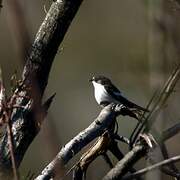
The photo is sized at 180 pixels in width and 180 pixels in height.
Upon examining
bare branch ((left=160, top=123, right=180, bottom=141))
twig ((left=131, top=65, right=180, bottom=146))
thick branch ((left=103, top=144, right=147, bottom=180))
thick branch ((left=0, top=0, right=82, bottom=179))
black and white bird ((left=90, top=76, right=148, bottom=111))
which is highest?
thick branch ((left=0, top=0, right=82, bottom=179))

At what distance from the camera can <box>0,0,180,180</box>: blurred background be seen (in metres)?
1.22

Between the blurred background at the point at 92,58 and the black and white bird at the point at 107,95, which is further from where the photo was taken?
the black and white bird at the point at 107,95

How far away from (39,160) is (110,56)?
4.21 m

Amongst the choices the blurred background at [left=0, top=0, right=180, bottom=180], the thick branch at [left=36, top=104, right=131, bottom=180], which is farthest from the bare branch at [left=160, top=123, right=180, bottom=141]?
the thick branch at [left=36, top=104, right=131, bottom=180]

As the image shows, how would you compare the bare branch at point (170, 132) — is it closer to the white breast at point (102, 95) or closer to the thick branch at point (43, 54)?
the thick branch at point (43, 54)

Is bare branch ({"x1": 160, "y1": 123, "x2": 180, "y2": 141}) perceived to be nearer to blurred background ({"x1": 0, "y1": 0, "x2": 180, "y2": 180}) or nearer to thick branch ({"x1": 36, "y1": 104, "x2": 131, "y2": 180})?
blurred background ({"x1": 0, "y1": 0, "x2": 180, "y2": 180})

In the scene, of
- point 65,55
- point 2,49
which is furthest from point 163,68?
point 65,55

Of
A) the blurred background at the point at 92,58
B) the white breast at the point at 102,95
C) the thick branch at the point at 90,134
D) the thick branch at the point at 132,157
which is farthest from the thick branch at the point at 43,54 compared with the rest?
the white breast at the point at 102,95

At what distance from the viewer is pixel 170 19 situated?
4.47 feet

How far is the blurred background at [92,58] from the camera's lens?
122 centimetres

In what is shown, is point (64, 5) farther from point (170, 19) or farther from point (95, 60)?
point (95, 60)

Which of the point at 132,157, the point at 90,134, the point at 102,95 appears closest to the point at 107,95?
the point at 102,95

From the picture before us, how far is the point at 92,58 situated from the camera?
13125 millimetres

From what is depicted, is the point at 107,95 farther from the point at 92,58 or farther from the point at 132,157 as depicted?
the point at 92,58
